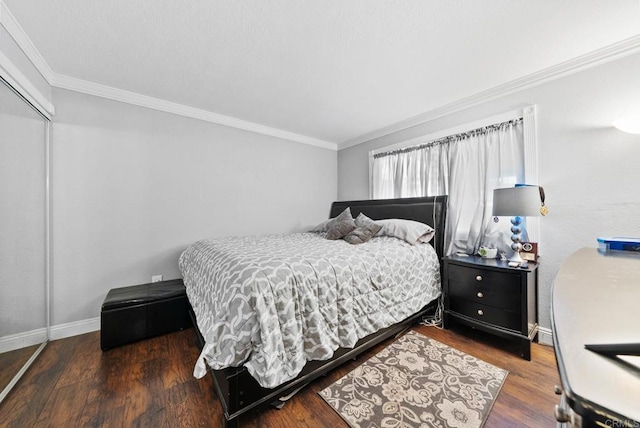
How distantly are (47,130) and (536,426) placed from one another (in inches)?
169

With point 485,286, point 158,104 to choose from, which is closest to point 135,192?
point 158,104

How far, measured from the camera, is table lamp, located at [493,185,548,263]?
6.56ft

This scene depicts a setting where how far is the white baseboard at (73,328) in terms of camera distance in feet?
7.46

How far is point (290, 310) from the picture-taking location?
1418 mm

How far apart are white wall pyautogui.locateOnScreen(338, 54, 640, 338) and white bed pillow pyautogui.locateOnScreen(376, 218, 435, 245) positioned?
3.27 feet

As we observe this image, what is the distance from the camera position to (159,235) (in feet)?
9.18

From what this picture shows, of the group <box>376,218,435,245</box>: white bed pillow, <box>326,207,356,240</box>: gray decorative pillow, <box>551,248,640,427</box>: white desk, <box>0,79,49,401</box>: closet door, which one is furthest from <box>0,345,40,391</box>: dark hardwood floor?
<box>376,218,435,245</box>: white bed pillow

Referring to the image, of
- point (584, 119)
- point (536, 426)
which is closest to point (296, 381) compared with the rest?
point (536, 426)

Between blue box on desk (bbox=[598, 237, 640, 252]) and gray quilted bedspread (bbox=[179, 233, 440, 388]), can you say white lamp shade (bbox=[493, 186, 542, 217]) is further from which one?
gray quilted bedspread (bbox=[179, 233, 440, 388])

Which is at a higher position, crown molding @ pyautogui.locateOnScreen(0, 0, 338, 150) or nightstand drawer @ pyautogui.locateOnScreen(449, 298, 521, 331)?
crown molding @ pyautogui.locateOnScreen(0, 0, 338, 150)

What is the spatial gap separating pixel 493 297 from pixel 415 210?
127cm

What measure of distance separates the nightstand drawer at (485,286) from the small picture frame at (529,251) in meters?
0.42

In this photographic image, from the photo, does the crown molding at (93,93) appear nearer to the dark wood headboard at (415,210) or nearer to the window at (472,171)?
the dark wood headboard at (415,210)

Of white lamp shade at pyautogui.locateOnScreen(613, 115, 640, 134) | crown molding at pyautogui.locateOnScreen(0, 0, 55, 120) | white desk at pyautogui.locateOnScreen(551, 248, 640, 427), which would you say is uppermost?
crown molding at pyautogui.locateOnScreen(0, 0, 55, 120)
